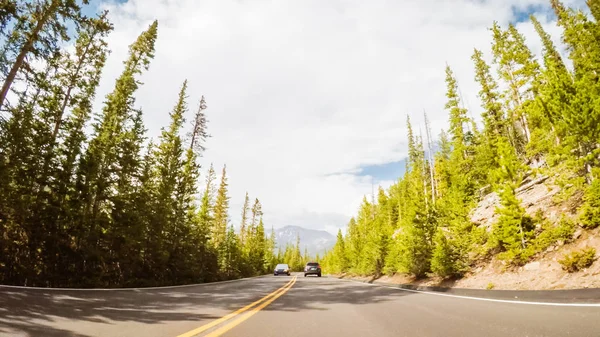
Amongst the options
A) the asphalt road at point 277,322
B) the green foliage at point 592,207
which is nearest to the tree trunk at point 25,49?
the asphalt road at point 277,322

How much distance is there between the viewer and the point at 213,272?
2636cm

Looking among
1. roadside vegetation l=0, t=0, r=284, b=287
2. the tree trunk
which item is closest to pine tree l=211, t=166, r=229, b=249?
roadside vegetation l=0, t=0, r=284, b=287

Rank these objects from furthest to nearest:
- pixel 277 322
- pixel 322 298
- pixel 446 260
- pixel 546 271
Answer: pixel 446 260 < pixel 546 271 < pixel 322 298 < pixel 277 322

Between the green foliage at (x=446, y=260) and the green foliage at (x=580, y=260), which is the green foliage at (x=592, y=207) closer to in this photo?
the green foliage at (x=580, y=260)

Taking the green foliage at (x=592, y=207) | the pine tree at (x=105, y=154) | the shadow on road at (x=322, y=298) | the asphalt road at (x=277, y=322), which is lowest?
the shadow on road at (x=322, y=298)

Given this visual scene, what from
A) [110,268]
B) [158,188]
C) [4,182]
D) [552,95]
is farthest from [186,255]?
[552,95]

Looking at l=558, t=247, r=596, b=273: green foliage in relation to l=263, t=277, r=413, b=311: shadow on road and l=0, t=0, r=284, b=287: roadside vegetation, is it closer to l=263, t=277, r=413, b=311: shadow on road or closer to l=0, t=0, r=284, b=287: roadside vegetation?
l=263, t=277, r=413, b=311: shadow on road

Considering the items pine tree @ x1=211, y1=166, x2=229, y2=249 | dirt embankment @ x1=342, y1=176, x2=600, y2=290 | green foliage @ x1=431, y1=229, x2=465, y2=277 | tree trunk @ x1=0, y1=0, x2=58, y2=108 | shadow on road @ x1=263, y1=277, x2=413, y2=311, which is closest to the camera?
shadow on road @ x1=263, y1=277, x2=413, y2=311

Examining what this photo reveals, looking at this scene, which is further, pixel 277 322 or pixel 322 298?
pixel 322 298

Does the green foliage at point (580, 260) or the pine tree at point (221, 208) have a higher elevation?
the pine tree at point (221, 208)

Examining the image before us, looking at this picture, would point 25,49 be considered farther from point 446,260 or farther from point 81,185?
point 446,260

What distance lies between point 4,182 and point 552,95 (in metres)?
21.6

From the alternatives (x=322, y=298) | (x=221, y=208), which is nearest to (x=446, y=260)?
(x=322, y=298)

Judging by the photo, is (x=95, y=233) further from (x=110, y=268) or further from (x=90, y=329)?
(x=90, y=329)
